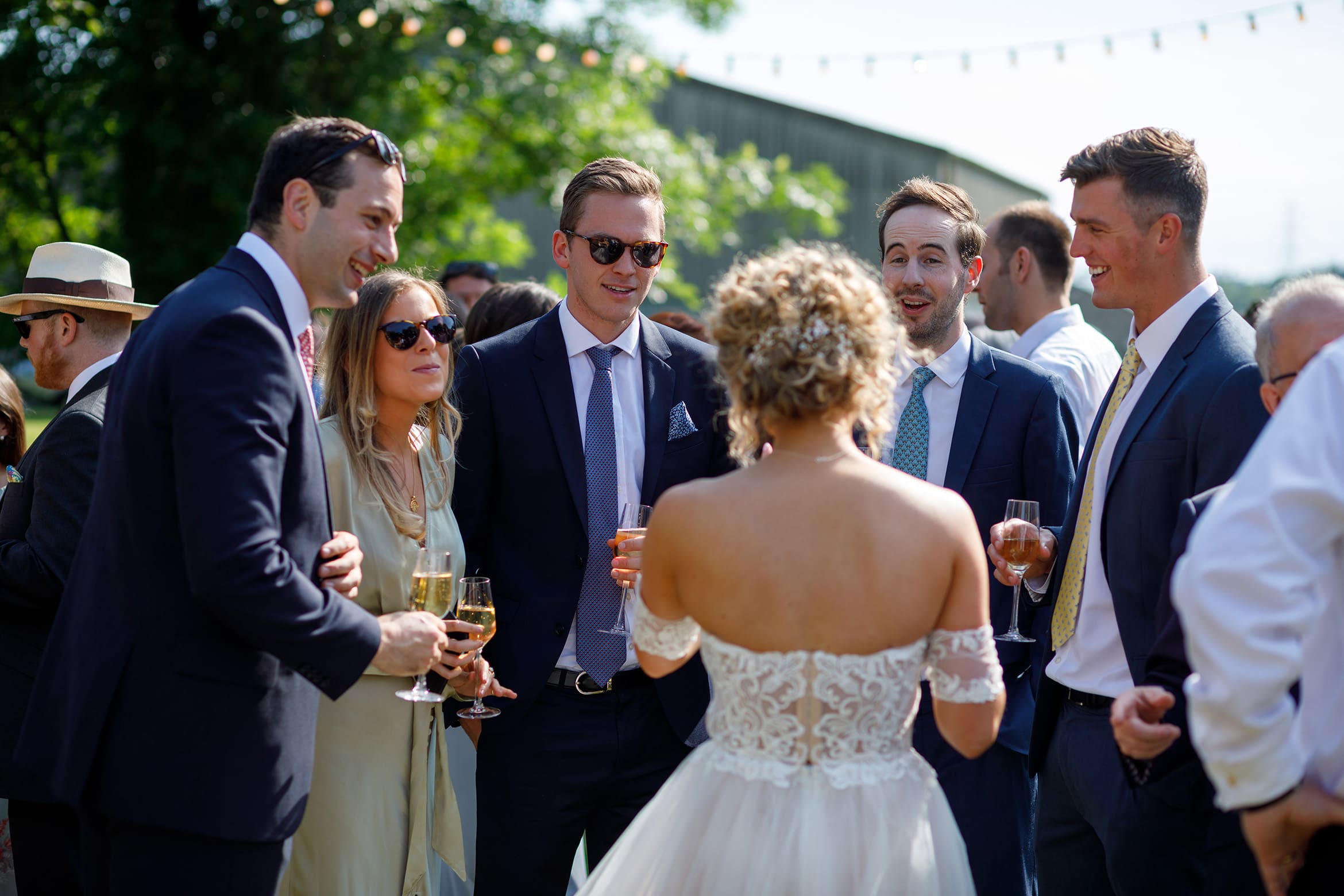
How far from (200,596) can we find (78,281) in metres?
2.54

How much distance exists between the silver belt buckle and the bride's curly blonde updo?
1296 millimetres

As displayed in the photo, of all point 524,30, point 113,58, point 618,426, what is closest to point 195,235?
point 113,58

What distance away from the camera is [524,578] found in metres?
3.62

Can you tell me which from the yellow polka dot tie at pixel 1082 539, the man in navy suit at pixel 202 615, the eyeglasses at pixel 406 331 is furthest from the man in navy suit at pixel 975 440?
the man in navy suit at pixel 202 615

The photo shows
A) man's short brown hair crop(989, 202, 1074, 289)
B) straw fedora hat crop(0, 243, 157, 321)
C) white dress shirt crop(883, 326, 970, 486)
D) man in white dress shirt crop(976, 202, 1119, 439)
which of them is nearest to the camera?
white dress shirt crop(883, 326, 970, 486)

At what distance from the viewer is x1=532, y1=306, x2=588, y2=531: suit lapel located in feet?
11.9

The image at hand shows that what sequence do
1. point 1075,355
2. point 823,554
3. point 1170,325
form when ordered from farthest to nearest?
1. point 1075,355
2. point 1170,325
3. point 823,554

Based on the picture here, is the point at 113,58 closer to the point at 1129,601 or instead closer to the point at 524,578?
the point at 524,578

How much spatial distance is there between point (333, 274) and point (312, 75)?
12116 millimetres

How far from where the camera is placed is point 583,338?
3.76 meters

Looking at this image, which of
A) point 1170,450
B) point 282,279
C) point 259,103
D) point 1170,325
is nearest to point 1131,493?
point 1170,450

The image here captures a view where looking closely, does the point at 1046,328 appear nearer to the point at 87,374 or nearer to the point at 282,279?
the point at 282,279

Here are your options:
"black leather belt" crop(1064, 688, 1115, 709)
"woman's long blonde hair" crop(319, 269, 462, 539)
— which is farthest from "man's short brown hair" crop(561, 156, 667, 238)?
"black leather belt" crop(1064, 688, 1115, 709)

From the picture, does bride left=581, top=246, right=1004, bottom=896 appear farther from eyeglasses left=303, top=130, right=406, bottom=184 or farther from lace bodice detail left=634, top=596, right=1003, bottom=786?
eyeglasses left=303, top=130, right=406, bottom=184
